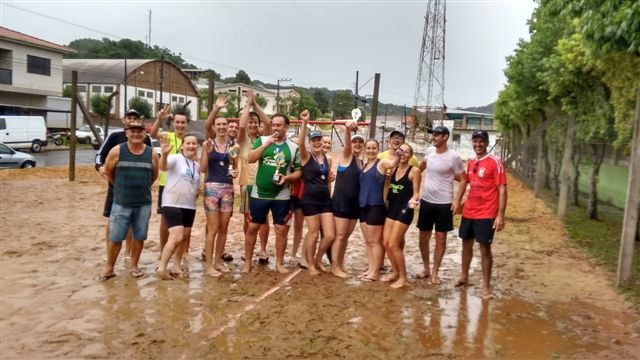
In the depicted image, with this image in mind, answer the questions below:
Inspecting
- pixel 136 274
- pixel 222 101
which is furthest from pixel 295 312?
pixel 222 101

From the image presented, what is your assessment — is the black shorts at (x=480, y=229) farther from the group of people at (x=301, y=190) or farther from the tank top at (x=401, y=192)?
the tank top at (x=401, y=192)

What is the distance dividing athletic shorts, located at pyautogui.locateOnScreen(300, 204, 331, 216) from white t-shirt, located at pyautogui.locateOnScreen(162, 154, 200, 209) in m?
1.32

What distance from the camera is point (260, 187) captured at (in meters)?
6.22

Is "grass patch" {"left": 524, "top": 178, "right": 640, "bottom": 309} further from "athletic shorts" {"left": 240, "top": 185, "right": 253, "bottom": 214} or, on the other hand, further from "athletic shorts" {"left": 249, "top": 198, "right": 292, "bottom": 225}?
"athletic shorts" {"left": 240, "top": 185, "right": 253, "bottom": 214}

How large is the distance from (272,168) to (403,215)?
63.4 inches

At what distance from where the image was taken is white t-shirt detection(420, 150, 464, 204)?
616 cm

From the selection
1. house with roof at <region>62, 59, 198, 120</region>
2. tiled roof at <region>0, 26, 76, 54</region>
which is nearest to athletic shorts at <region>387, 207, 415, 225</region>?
tiled roof at <region>0, 26, 76, 54</region>

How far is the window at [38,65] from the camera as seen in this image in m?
36.1

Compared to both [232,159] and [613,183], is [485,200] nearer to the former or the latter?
[232,159]

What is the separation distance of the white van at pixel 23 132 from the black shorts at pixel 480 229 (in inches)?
1096

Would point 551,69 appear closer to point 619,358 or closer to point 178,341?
point 619,358

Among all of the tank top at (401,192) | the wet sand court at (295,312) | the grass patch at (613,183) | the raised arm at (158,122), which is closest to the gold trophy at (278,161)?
the wet sand court at (295,312)

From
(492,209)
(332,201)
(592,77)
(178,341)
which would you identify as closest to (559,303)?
(492,209)

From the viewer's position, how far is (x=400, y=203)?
6.07 m
